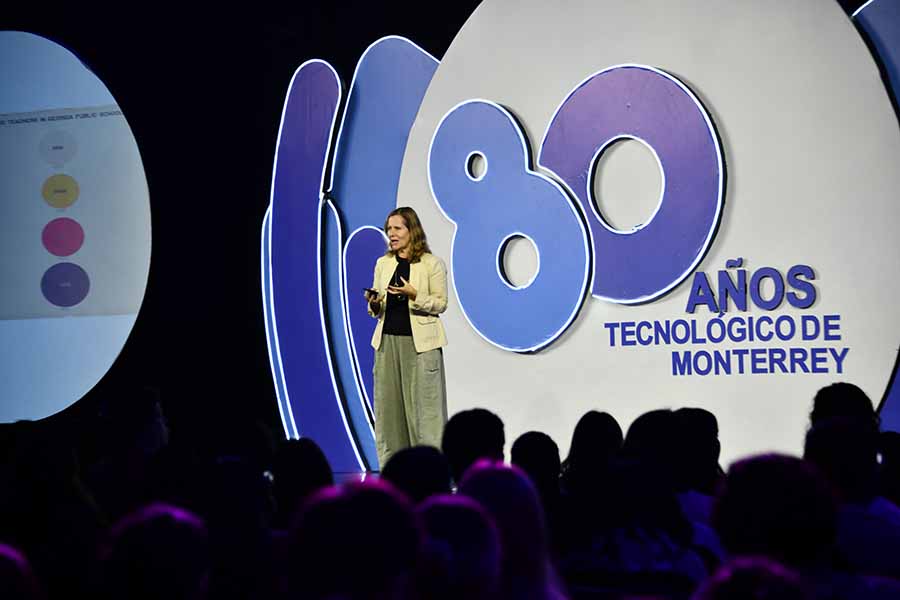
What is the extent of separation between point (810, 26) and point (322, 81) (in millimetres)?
2751

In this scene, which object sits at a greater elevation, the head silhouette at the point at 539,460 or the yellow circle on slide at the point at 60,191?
the yellow circle on slide at the point at 60,191

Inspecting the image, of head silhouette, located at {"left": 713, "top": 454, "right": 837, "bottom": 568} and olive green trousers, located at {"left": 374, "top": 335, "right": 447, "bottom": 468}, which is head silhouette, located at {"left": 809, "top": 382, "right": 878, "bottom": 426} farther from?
olive green trousers, located at {"left": 374, "top": 335, "right": 447, "bottom": 468}

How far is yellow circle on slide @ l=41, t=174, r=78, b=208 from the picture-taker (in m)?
7.29

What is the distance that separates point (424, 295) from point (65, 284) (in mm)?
3015

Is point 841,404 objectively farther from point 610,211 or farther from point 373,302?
point 373,302

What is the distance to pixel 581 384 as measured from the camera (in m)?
5.92

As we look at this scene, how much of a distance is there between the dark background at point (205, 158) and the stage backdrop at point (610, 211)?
19cm

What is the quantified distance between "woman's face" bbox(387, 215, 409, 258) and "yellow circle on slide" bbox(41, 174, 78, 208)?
2798 mm

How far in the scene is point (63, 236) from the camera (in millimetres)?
7332

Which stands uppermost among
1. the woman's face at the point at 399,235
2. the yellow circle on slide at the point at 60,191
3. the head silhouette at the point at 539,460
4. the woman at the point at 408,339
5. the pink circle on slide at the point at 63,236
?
the yellow circle on slide at the point at 60,191

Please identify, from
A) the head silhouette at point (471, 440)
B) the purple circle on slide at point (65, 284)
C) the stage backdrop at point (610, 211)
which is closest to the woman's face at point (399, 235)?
the stage backdrop at point (610, 211)

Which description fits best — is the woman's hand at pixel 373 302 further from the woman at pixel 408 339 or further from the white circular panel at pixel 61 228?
the white circular panel at pixel 61 228

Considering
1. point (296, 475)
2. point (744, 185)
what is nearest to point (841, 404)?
point (296, 475)

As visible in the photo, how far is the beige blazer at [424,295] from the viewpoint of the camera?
18.0ft
